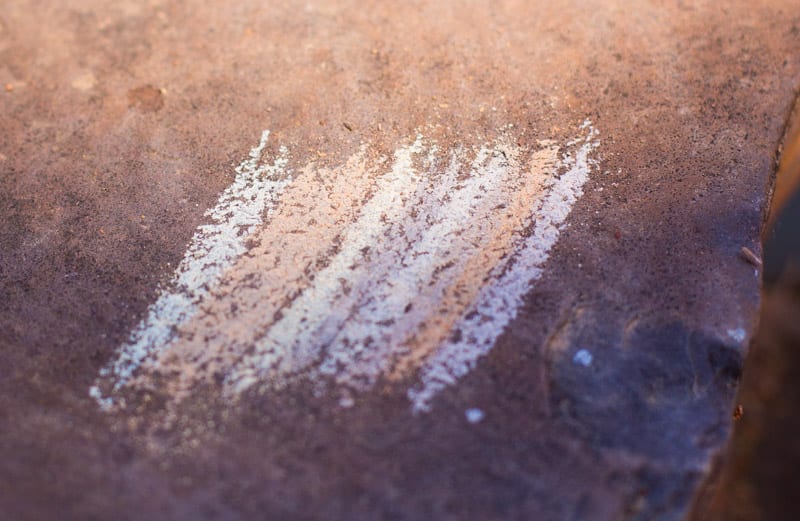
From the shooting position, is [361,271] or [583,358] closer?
[583,358]

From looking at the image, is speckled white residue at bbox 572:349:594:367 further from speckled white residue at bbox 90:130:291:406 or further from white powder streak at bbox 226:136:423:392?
speckled white residue at bbox 90:130:291:406

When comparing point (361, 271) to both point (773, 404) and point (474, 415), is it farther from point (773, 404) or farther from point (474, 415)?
point (773, 404)

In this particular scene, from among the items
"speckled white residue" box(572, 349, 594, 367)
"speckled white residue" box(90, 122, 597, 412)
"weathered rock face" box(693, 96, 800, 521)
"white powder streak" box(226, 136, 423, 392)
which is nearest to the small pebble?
"speckled white residue" box(90, 122, 597, 412)

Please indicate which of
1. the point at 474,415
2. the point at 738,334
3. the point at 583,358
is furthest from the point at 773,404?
the point at 474,415

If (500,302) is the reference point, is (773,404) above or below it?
above

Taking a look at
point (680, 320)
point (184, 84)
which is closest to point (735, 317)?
point (680, 320)

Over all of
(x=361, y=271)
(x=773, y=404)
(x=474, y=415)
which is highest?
(x=773, y=404)
